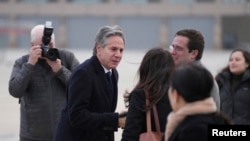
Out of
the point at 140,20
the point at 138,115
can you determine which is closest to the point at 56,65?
the point at 138,115

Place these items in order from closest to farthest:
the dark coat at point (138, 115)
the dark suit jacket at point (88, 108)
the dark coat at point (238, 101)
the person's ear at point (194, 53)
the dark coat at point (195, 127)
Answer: the dark coat at point (195, 127), the dark coat at point (138, 115), the dark suit jacket at point (88, 108), the person's ear at point (194, 53), the dark coat at point (238, 101)

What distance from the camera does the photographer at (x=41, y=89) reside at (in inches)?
169

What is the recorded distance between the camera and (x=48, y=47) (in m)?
4.24

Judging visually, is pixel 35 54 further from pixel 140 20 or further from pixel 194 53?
pixel 140 20

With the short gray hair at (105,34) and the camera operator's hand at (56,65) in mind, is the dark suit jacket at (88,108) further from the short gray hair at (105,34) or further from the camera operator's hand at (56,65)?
the camera operator's hand at (56,65)

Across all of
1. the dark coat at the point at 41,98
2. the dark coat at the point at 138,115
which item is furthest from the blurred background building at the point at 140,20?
the dark coat at the point at 138,115

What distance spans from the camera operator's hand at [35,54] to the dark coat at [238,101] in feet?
7.00

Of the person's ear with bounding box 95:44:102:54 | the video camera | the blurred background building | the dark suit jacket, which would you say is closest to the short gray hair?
the person's ear with bounding box 95:44:102:54

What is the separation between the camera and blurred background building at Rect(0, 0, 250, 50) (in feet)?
165

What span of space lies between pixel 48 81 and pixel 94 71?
872 millimetres

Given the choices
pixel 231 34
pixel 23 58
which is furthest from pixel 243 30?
pixel 23 58

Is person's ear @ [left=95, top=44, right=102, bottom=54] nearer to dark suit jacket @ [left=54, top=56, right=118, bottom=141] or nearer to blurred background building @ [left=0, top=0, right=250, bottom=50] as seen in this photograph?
dark suit jacket @ [left=54, top=56, right=118, bottom=141]

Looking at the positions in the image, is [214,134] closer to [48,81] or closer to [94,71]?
[94,71]

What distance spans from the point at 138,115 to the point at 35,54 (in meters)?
1.39
